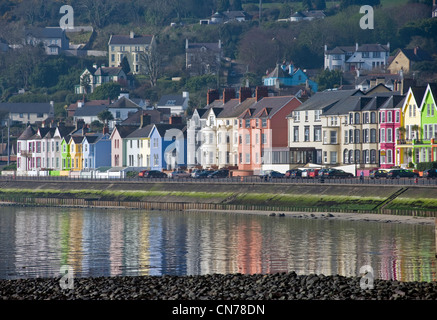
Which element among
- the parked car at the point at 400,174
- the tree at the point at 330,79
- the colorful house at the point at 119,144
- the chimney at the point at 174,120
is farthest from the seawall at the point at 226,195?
the tree at the point at 330,79

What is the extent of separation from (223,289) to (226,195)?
2416 inches

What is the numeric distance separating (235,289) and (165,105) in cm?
15140

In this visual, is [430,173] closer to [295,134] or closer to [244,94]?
[295,134]

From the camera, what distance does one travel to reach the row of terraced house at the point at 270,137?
360ft

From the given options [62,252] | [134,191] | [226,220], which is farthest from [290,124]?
[62,252]

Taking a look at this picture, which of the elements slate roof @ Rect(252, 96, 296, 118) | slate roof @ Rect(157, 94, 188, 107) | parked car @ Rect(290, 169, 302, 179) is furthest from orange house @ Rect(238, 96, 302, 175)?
slate roof @ Rect(157, 94, 188, 107)

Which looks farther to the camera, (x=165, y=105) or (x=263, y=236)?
(x=165, y=105)

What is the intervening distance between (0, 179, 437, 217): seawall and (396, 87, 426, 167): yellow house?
15137 millimetres

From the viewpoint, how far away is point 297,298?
40.2m

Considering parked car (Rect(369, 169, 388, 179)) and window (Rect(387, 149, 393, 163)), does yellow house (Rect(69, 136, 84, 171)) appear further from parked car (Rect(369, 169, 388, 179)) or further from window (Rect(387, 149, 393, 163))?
parked car (Rect(369, 169, 388, 179))

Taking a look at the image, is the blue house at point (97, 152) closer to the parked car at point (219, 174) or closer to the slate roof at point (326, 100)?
the parked car at point (219, 174)

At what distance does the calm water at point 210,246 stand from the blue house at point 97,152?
5676cm

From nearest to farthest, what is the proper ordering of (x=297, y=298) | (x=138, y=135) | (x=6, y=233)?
(x=297, y=298) < (x=6, y=233) < (x=138, y=135)

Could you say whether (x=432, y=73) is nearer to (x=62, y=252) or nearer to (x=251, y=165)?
(x=251, y=165)
